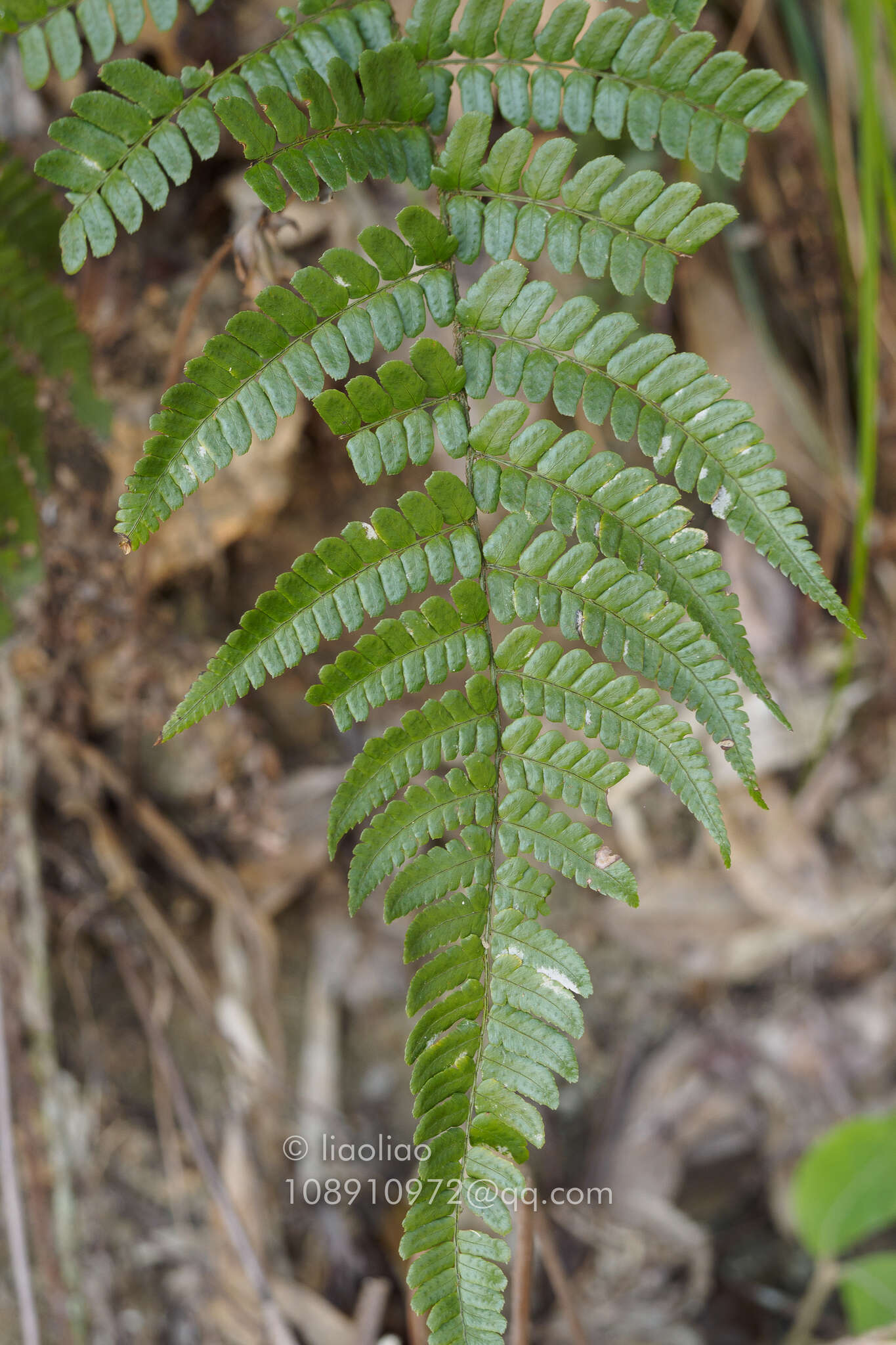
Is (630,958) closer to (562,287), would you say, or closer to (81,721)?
(81,721)

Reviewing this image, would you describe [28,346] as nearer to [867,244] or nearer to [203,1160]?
[867,244]

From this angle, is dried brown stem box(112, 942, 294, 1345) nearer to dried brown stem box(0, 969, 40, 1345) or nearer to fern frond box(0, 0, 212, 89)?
dried brown stem box(0, 969, 40, 1345)

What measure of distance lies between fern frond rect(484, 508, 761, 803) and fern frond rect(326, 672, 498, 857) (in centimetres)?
11

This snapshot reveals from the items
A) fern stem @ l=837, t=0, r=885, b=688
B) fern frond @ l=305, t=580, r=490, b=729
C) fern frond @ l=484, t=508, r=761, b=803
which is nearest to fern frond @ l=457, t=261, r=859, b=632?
fern frond @ l=484, t=508, r=761, b=803

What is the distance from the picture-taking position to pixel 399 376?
3.08 ft

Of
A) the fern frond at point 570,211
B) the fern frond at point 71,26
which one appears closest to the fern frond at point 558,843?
the fern frond at point 570,211

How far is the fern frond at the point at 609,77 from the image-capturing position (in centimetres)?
92

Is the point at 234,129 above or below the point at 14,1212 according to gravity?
above

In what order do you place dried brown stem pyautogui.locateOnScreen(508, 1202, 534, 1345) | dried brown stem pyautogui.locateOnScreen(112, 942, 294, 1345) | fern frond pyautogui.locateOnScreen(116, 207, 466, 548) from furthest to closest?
dried brown stem pyautogui.locateOnScreen(112, 942, 294, 1345) < dried brown stem pyautogui.locateOnScreen(508, 1202, 534, 1345) < fern frond pyautogui.locateOnScreen(116, 207, 466, 548)

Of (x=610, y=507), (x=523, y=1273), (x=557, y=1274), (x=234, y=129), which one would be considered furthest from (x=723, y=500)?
(x=557, y=1274)

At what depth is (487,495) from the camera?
0.98 metres

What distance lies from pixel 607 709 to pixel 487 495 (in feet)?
0.89

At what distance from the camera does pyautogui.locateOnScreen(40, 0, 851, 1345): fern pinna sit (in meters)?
0.90

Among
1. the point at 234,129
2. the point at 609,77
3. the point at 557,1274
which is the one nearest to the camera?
the point at 234,129
